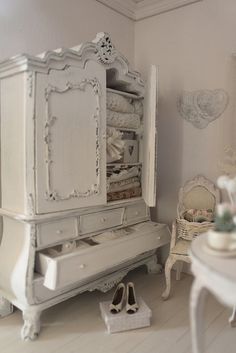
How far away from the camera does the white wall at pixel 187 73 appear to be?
2.57m

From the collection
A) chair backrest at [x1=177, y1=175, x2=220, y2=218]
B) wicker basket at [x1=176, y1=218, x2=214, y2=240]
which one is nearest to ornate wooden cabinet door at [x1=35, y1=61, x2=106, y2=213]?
wicker basket at [x1=176, y1=218, x2=214, y2=240]

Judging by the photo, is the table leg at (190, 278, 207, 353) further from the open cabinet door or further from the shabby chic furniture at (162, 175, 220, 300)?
the open cabinet door

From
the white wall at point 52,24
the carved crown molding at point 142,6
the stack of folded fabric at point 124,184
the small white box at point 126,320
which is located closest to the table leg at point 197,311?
the small white box at point 126,320

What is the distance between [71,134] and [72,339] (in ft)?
4.24

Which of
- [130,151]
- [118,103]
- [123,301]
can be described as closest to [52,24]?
[118,103]

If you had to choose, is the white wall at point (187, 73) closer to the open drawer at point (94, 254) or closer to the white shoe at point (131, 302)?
the open drawer at point (94, 254)

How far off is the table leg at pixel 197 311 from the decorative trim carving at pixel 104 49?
1.61 meters

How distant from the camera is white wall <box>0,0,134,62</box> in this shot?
2.14m

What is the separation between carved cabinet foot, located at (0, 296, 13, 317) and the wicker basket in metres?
1.37

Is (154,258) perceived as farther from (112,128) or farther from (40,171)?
(40,171)

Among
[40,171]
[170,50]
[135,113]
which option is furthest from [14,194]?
[170,50]

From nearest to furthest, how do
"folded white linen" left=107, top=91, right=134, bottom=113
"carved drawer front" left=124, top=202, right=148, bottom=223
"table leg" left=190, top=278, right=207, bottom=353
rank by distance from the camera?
"table leg" left=190, top=278, right=207, bottom=353, "folded white linen" left=107, top=91, right=134, bottom=113, "carved drawer front" left=124, top=202, right=148, bottom=223

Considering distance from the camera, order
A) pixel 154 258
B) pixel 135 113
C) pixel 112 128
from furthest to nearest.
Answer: pixel 154 258 → pixel 135 113 → pixel 112 128

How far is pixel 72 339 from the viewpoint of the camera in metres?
1.85
